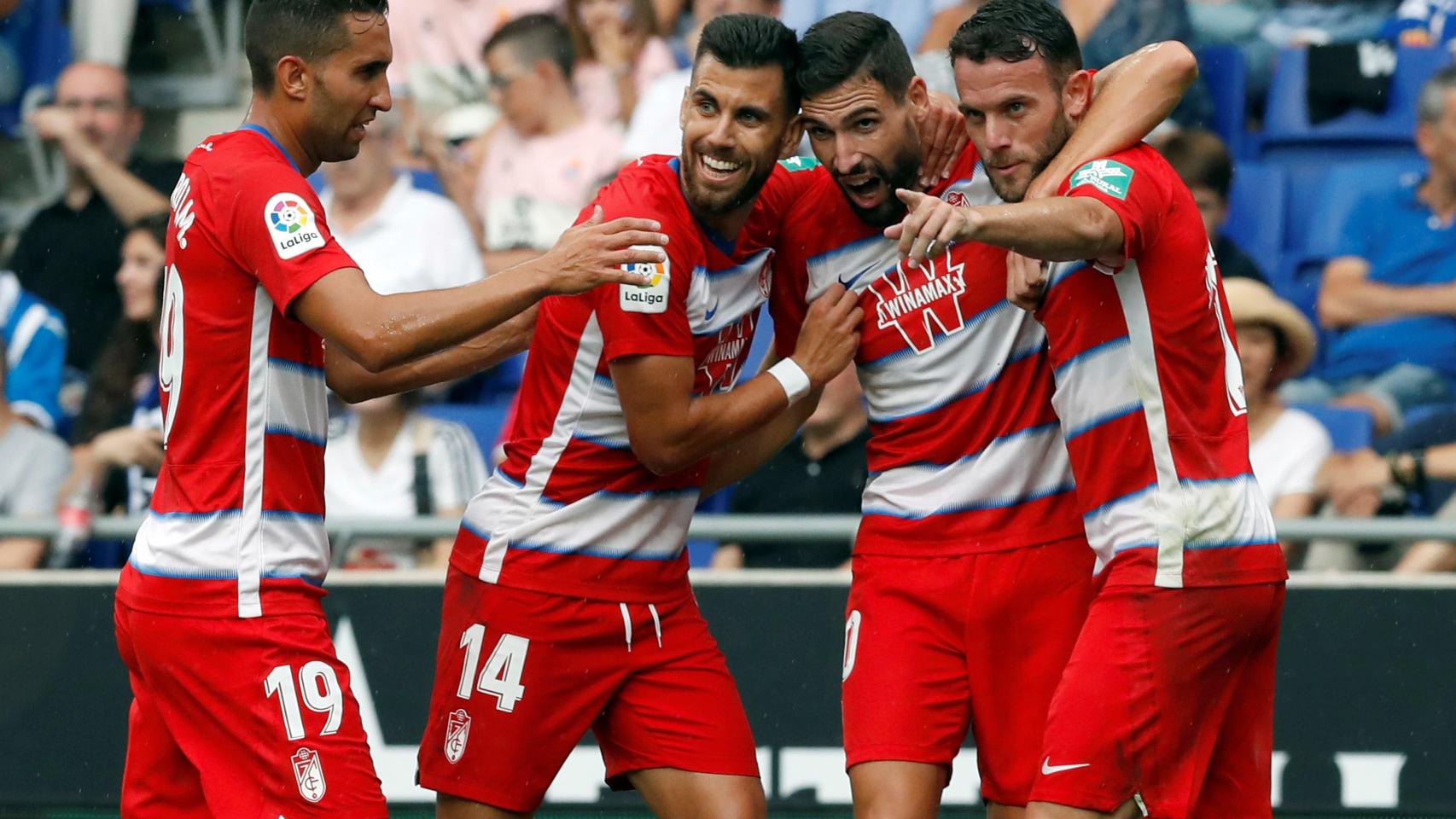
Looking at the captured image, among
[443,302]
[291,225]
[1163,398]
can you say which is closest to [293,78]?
[291,225]

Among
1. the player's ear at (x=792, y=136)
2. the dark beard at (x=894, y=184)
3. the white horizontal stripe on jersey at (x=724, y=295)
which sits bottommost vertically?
the white horizontal stripe on jersey at (x=724, y=295)

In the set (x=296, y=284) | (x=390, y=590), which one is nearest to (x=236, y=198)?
(x=296, y=284)

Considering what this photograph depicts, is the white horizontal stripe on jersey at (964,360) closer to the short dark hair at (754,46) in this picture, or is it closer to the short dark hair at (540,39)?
the short dark hair at (754,46)

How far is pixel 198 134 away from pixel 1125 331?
6330mm

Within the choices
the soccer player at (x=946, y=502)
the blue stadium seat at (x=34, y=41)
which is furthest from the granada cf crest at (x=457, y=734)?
the blue stadium seat at (x=34, y=41)

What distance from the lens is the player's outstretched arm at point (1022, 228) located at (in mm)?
3846

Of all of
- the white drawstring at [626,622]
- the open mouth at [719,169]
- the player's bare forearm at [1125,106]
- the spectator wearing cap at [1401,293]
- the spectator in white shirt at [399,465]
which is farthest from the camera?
the spectator wearing cap at [1401,293]

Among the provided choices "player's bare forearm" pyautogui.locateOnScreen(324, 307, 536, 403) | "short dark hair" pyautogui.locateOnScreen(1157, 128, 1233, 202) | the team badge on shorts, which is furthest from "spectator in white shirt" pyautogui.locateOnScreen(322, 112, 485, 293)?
the team badge on shorts

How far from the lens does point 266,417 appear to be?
4.16 m

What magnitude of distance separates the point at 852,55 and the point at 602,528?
4.37 ft

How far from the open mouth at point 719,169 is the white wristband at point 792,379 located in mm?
492

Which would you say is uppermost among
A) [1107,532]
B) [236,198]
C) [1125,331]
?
[236,198]

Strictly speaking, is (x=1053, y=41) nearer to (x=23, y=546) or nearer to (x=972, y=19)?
(x=972, y=19)

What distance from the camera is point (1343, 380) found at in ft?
24.2
